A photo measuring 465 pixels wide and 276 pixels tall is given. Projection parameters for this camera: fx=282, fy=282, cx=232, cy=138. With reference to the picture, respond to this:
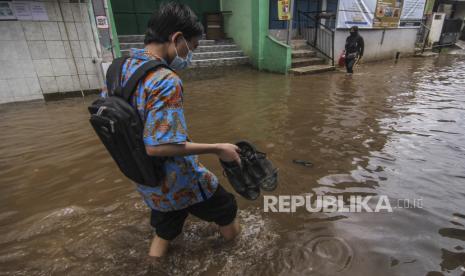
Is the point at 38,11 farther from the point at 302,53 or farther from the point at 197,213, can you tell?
the point at 302,53

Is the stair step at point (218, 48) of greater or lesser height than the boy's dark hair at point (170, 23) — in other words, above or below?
below

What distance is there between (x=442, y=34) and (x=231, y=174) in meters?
23.5

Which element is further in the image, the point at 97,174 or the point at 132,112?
the point at 97,174

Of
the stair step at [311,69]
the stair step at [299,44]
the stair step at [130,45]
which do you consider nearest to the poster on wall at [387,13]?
the stair step at [299,44]

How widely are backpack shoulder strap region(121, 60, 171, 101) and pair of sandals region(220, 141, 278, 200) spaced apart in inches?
32.3

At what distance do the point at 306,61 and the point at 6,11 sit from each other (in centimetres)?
968

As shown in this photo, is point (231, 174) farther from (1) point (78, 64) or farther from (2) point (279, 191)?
(1) point (78, 64)

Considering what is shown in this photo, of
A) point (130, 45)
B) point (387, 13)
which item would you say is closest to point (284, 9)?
point (130, 45)

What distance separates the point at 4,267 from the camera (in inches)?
87.0

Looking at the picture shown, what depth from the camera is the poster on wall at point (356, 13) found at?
1182cm

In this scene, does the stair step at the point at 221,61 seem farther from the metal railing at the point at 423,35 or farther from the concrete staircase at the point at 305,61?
the metal railing at the point at 423,35

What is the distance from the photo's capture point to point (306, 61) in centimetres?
1156

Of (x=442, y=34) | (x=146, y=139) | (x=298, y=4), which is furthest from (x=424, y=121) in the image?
(x=442, y=34)

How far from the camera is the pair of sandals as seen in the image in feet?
6.32
